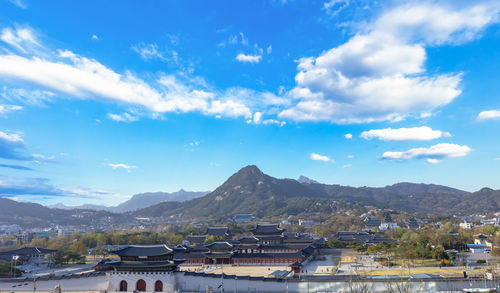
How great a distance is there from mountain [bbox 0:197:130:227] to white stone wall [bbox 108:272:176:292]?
491ft

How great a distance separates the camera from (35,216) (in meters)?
169

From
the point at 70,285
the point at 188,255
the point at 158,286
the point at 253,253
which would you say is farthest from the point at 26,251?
the point at 253,253

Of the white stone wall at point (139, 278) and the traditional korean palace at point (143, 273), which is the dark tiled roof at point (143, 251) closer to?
the traditional korean palace at point (143, 273)

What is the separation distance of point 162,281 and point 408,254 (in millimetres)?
27977

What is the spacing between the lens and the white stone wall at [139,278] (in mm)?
29172

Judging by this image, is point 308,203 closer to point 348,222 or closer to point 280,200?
point 280,200

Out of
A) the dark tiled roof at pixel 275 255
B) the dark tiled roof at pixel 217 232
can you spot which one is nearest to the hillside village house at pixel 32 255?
the dark tiled roof at pixel 275 255

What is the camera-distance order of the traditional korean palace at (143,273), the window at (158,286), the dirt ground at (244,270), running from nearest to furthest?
the window at (158,286) < the traditional korean palace at (143,273) < the dirt ground at (244,270)

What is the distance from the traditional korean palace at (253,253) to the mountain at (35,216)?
13512cm

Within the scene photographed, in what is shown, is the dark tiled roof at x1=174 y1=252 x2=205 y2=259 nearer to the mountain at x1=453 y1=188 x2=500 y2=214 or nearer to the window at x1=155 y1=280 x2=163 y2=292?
the window at x1=155 y1=280 x2=163 y2=292

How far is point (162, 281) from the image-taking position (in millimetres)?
29141

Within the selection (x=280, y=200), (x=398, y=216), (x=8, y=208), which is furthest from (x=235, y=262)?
(x=8, y=208)

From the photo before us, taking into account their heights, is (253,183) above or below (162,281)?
above

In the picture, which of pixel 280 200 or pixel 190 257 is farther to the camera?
pixel 280 200
